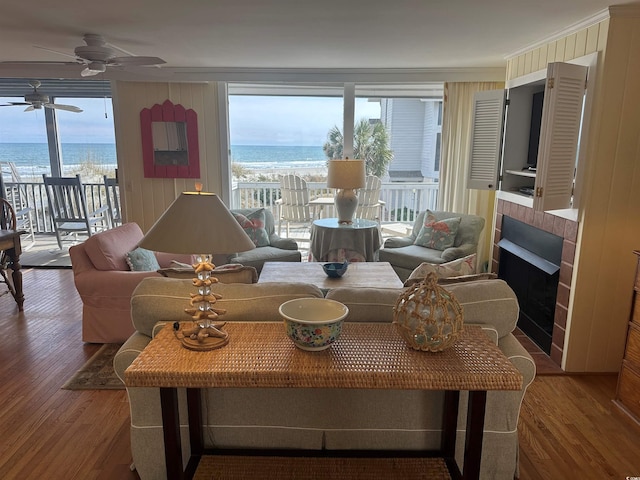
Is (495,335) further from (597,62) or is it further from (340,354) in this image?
(597,62)

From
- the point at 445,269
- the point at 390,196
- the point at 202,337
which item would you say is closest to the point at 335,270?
the point at 445,269

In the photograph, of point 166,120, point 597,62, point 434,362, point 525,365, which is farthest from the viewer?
point 166,120

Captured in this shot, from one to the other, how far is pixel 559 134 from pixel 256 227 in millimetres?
2953

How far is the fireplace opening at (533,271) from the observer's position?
3.26 meters

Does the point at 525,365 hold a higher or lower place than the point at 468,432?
higher

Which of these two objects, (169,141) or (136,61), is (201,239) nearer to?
(136,61)

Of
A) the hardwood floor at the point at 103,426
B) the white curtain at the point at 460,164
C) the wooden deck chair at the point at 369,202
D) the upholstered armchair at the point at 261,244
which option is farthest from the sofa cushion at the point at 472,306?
the wooden deck chair at the point at 369,202

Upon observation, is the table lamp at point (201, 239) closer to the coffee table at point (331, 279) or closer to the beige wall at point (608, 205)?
the coffee table at point (331, 279)

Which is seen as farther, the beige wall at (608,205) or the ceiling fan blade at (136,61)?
the ceiling fan blade at (136,61)

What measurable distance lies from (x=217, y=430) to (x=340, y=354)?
2.53 ft

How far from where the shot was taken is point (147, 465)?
73.8 inches

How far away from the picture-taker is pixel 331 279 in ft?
11.6

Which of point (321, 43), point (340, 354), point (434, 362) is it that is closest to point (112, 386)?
point (340, 354)

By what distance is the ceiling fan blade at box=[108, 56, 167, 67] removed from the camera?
116 inches
